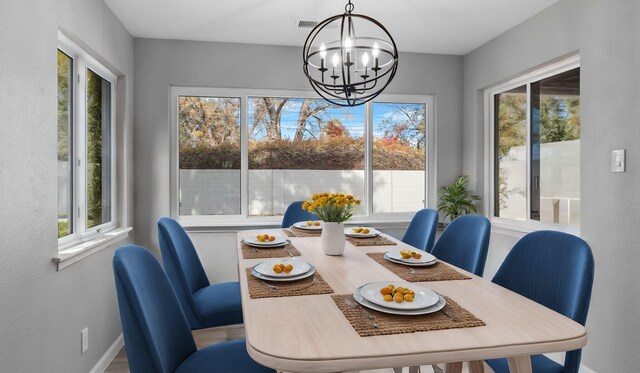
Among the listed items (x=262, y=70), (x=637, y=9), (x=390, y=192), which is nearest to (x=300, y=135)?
(x=262, y=70)

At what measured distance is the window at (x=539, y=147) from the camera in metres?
2.85

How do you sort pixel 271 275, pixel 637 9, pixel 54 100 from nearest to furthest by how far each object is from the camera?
pixel 271 275 < pixel 54 100 < pixel 637 9

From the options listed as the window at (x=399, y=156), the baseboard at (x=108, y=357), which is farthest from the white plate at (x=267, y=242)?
the window at (x=399, y=156)

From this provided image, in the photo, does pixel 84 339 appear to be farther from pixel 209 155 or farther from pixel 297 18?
pixel 297 18

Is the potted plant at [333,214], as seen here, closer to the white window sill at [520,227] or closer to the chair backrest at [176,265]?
the chair backrest at [176,265]

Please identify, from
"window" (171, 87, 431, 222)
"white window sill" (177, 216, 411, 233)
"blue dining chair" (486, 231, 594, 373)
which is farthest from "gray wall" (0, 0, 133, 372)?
"blue dining chair" (486, 231, 594, 373)

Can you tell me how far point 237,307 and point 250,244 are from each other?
0.36 metres

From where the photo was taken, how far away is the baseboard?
2.54 m

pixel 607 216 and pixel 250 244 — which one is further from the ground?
pixel 607 216

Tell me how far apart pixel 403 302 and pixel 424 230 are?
1588 millimetres

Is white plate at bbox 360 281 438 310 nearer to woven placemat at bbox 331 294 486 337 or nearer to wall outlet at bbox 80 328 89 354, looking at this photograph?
woven placemat at bbox 331 294 486 337

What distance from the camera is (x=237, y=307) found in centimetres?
215

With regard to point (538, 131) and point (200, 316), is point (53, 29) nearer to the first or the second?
point (200, 316)

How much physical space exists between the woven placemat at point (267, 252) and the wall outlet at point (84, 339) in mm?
1022
